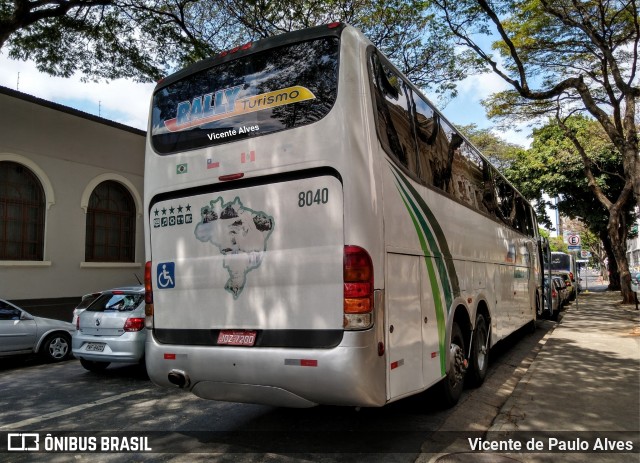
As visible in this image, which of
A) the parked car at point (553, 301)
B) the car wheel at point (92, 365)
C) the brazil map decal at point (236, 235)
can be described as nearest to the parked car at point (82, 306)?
the car wheel at point (92, 365)

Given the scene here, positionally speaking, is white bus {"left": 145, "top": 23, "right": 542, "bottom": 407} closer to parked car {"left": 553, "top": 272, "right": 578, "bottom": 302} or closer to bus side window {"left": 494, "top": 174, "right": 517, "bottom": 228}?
bus side window {"left": 494, "top": 174, "right": 517, "bottom": 228}

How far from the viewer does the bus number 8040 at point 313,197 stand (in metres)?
3.84

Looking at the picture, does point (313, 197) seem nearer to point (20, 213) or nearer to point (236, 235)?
point (236, 235)

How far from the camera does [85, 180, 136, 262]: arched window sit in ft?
47.6

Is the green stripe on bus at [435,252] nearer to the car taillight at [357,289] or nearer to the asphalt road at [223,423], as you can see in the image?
the car taillight at [357,289]

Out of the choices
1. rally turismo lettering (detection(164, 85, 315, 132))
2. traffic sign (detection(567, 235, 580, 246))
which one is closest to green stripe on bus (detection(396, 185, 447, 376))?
rally turismo lettering (detection(164, 85, 315, 132))

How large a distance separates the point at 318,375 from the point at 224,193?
185 centimetres

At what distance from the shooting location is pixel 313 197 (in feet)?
12.8

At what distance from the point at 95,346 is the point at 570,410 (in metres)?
6.88

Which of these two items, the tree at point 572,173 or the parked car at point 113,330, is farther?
the tree at point 572,173

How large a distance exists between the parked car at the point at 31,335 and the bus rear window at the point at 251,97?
6.03 metres

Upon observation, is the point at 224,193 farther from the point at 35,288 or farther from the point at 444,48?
the point at 444,48

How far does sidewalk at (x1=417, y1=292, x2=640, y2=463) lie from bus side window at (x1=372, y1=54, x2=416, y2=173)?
2.73 m

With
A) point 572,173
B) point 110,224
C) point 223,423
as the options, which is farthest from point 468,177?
point 572,173
